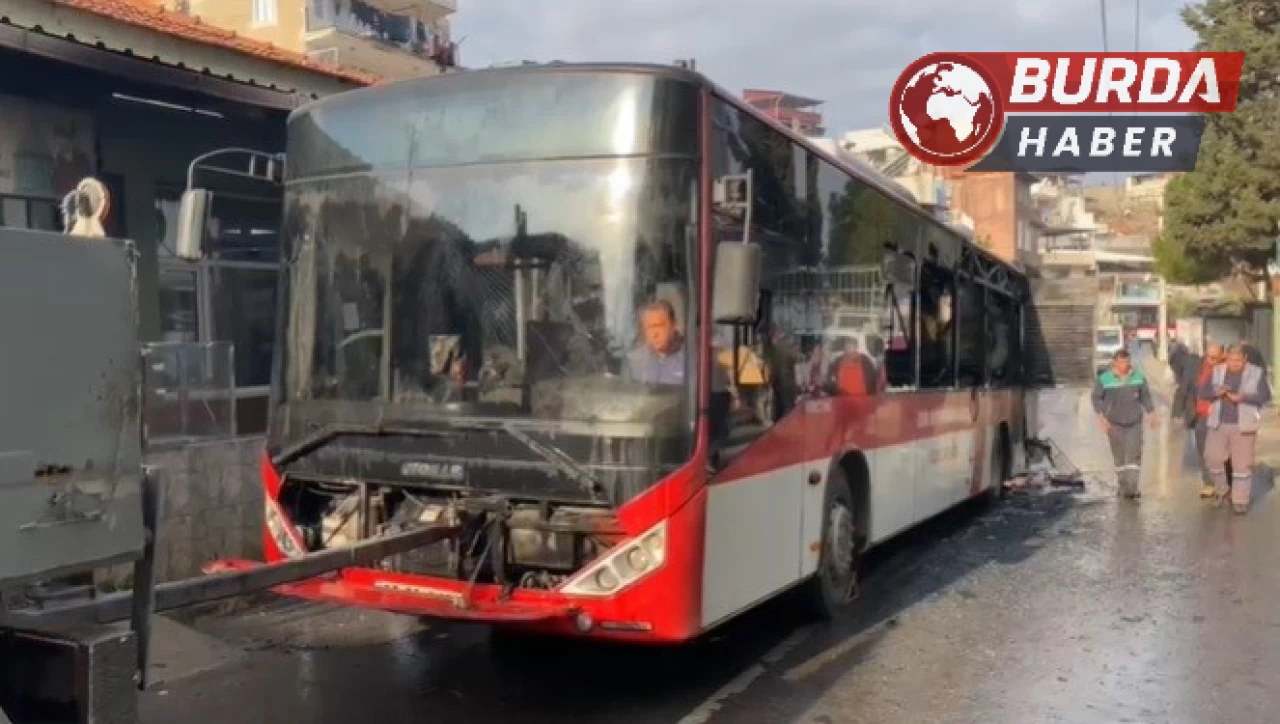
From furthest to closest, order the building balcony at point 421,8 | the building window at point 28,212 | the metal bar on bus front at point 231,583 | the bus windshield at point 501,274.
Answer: the building balcony at point 421,8
the building window at point 28,212
the bus windshield at point 501,274
the metal bar on bus front at point 231,583

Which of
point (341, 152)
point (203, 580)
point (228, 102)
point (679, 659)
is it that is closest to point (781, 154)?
point (341, 152)

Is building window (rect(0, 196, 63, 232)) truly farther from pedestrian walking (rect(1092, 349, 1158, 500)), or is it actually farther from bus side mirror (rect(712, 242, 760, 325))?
pedestrian walking (rect(1092, 349, 1158, 500))

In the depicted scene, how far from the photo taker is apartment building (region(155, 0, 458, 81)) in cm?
3109

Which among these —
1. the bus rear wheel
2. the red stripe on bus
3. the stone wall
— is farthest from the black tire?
the stone wall

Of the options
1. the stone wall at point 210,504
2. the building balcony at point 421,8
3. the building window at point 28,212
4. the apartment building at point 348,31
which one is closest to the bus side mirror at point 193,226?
the stone wall at point 210,504

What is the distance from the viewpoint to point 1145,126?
21.5m

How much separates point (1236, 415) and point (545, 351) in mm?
9647

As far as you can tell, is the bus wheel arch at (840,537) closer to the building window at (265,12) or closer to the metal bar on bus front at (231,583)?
the metal bar on bus front at (231,583)

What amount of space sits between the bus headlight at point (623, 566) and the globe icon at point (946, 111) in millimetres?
14517

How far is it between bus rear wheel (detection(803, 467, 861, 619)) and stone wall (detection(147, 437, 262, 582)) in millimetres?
4391

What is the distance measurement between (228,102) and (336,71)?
1352mm

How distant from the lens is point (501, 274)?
5.79 m

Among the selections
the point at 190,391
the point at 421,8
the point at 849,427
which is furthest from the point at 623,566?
the point at 421,8

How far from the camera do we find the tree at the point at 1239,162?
81.9ft
